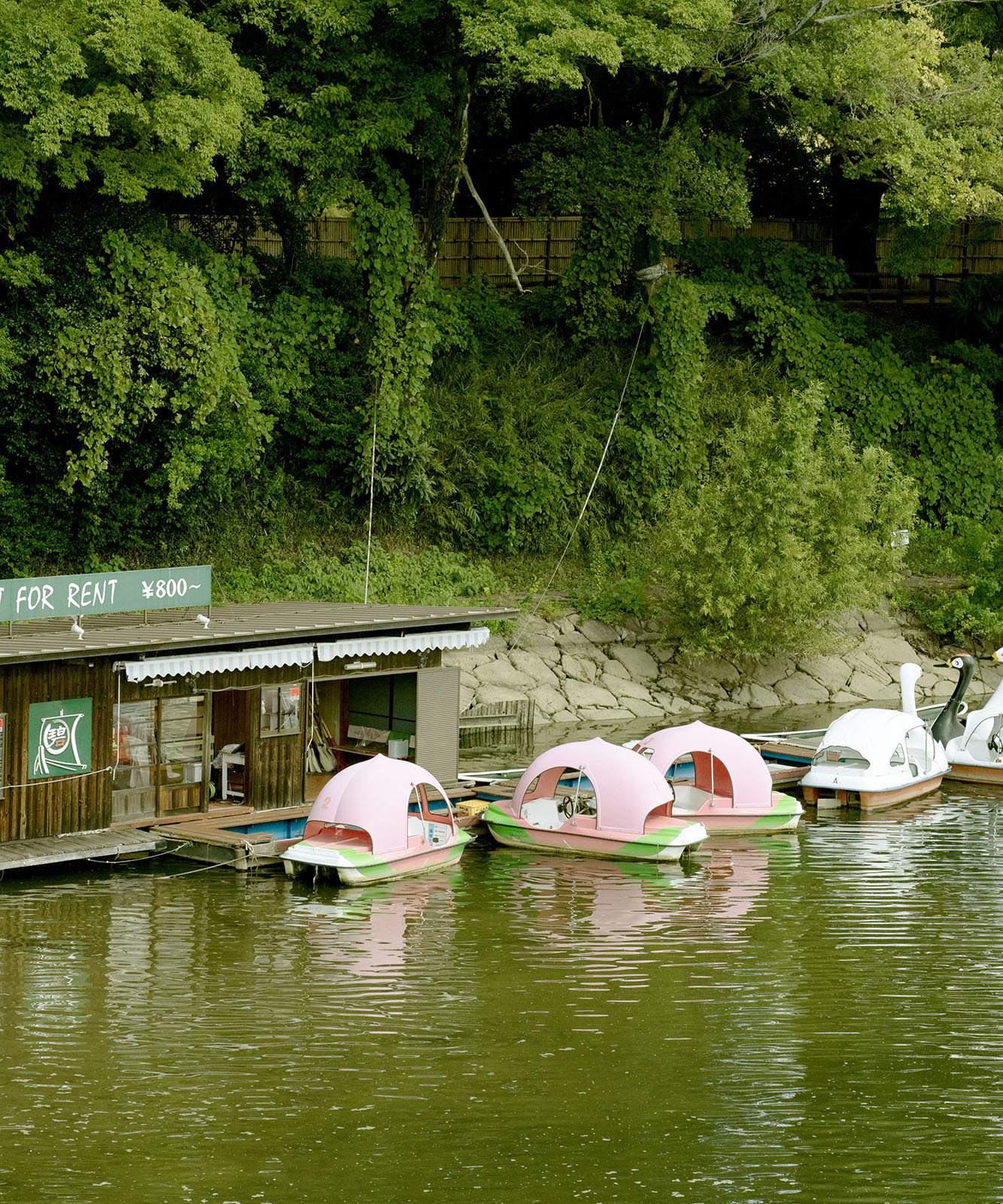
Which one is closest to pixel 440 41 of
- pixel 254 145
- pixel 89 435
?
pixel 254 145

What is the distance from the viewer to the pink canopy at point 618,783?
933 inches

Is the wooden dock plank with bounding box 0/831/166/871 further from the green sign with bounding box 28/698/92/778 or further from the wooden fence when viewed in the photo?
the wooden fence

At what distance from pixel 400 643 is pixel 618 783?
428 cm

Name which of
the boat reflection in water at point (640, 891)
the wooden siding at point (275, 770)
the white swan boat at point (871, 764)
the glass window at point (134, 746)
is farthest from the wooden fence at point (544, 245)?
the boat reflection in water at point (640, 891)

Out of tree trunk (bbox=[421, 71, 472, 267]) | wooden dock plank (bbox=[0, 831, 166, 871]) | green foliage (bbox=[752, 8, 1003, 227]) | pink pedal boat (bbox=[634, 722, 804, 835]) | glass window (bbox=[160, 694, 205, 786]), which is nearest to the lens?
wooden dock plank (bbox=[0, 831, 166, 871])

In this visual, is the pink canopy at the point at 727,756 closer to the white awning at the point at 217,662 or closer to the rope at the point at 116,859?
the white awning at the point at 217,662

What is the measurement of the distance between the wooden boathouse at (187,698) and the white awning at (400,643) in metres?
0.02

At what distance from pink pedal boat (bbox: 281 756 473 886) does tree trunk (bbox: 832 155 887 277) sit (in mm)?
31457

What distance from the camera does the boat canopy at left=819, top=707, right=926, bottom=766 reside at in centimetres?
2748

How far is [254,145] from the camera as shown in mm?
34219

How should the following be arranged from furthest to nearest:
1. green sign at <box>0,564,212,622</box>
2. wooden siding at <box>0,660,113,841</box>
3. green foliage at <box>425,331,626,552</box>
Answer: green foliage at <box>425,331,626,552</box>
wooden siding at <box>0,660,113,841</box>
green sign at <box>0,564,212,622</box>


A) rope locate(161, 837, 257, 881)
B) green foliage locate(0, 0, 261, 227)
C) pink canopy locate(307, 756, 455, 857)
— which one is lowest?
rope locate(161, 837, 257, 881)

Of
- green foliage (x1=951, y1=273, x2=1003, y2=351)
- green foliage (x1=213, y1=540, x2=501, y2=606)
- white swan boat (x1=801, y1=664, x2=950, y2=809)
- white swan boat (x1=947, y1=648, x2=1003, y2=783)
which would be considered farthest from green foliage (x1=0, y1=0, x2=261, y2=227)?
green foliage (x1=951, y1=273, x2=1003, y2=351)

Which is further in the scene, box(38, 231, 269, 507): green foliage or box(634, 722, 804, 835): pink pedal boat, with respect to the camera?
box(38, 231, 269, 507): green foliage
